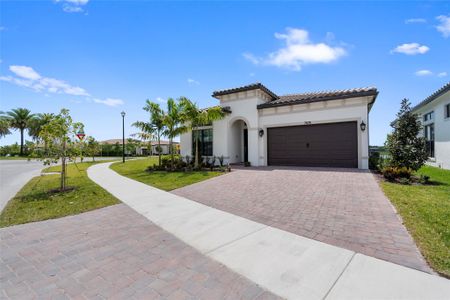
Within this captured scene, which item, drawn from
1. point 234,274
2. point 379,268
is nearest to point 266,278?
point 234,274

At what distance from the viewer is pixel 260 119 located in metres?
15.3

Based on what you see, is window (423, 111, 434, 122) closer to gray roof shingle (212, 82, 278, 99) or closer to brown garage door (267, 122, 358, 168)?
brown garage door (267, 122, 358, 168)

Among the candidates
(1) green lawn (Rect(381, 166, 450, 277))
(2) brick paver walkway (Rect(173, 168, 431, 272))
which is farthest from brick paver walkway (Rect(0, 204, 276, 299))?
(1) green lawn (Rect(381, 166, 450, 277))

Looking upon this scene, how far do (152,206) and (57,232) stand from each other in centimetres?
216

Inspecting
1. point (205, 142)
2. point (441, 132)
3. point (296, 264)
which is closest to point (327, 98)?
point (441, 132)

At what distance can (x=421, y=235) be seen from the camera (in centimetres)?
377

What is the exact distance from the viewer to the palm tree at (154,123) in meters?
14.5

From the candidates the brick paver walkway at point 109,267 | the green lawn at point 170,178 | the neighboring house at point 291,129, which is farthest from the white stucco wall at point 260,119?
the brick paver walkway at point 109,267

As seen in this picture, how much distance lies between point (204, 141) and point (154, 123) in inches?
165

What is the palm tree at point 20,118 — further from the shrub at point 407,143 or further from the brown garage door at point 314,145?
the shrub at point 407,143

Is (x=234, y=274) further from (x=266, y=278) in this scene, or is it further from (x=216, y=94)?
(x=216, y=94)

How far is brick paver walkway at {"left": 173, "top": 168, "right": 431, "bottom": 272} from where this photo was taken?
11.6 ft

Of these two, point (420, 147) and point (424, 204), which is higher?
point (420, 147)

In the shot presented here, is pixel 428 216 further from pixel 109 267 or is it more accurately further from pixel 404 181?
pixel 109 267
